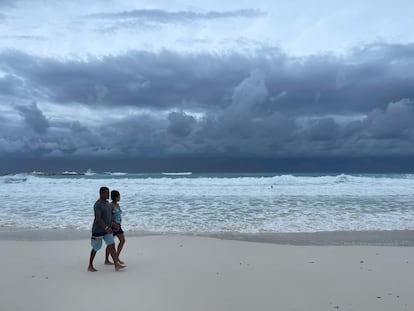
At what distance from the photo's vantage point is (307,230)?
11312 millimetres

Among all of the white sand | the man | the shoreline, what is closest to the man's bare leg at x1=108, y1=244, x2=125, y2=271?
the man

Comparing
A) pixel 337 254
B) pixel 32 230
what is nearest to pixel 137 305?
pixel 337 254

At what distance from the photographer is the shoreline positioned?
31.6 feet

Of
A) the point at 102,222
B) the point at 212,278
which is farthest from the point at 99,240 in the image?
the point at 212,278

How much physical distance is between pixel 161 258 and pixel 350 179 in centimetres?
3372

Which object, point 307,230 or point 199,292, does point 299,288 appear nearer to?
point 199,292

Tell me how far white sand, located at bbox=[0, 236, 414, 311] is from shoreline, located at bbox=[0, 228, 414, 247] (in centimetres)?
99

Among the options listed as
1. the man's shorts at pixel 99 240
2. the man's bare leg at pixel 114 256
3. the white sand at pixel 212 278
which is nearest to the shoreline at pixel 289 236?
the white sand at pixel 212 278

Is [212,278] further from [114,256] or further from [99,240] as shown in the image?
[99,240]

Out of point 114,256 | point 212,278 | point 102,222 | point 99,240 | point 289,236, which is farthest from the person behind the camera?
point 289,236

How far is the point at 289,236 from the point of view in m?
10.4

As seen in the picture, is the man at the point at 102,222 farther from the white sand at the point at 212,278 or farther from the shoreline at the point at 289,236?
the shoreline at the point at 289,236

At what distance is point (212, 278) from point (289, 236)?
466 cm

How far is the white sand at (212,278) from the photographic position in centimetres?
527
